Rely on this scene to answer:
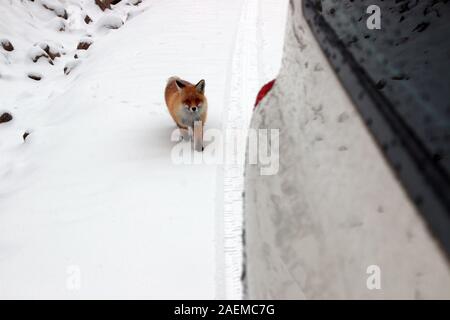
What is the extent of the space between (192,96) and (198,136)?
0.51 m

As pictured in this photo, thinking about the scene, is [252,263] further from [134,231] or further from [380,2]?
[134,231]

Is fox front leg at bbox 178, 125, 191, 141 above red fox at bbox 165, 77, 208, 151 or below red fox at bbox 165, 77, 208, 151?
below

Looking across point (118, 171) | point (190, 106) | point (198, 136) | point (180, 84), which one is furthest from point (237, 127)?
point (118, 171)

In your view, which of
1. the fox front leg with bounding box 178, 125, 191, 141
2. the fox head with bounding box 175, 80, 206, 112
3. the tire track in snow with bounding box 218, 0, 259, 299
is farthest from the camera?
the fox front leg with bounding box 178, 125, 191, 141

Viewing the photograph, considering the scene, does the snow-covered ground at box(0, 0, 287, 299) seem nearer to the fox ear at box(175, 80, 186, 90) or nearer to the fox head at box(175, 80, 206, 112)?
the fox head at box(175, 80, 206, 112)

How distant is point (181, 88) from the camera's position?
4957 millimetres

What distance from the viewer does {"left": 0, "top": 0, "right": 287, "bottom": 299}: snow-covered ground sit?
123 inches

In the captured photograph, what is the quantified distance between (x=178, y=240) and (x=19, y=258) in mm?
1404

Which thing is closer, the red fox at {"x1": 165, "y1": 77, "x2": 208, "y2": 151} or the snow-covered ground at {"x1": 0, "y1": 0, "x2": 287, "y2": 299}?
the snow-covered ground at {"x1": 0, "y1": 0, "x2": 287, "y2": 299}

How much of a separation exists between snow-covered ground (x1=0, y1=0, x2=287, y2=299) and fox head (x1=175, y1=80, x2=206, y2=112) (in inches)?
25.7

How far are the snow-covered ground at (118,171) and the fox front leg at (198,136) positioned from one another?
41 cm

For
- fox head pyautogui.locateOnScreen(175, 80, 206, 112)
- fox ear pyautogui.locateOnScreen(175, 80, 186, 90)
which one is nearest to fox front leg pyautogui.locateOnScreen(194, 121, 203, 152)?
fox head pyautogui.locateOnScreen(175, 80, 206, 112)

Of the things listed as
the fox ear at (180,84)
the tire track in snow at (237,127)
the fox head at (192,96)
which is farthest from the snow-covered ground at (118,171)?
the fox ear at (180,84)

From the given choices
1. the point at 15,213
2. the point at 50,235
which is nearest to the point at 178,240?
the point at 50,235
